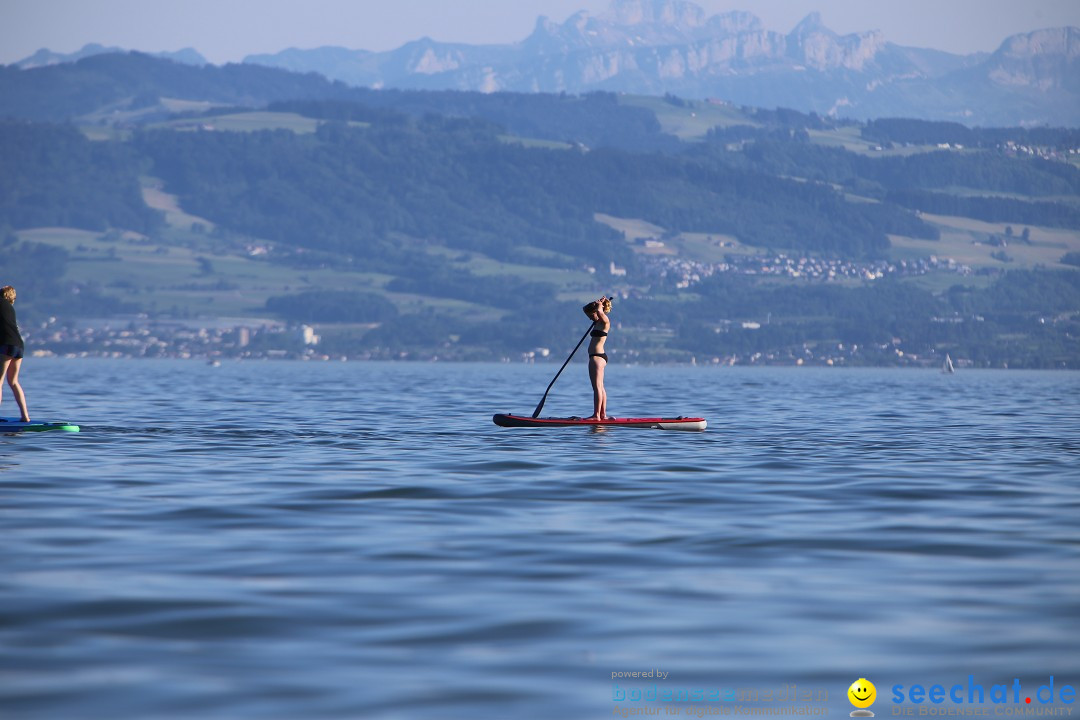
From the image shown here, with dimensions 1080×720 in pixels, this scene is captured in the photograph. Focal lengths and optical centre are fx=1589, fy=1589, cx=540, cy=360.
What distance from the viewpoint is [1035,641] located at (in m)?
11.1

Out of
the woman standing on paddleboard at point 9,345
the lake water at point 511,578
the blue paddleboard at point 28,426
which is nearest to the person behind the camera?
the lake water at point 511,578

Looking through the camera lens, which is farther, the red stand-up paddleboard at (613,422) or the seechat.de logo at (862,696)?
the red stand-up paddleboard at (613,422)

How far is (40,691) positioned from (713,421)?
31.9 metres

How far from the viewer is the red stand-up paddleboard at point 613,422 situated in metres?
31.5

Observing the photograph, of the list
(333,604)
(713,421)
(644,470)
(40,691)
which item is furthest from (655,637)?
(713,421)

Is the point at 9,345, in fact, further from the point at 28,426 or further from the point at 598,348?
the point at 598,348

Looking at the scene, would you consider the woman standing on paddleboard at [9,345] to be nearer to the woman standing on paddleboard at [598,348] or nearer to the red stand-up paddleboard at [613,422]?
the red stand-up paddleboard at [613,422]

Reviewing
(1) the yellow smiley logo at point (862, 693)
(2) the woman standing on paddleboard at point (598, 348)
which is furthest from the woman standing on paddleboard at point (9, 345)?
(1) the yellow smiley logo at point (862, 693)

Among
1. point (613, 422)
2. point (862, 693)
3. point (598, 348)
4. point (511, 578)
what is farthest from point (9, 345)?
point (862, 693)

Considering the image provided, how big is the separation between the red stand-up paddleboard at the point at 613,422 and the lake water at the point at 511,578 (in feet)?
→ 15.8

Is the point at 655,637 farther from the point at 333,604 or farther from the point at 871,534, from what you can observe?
the point at 871,534

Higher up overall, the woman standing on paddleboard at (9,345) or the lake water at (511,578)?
the woman standing on paddleboard at (9,345)

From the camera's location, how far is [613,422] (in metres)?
31.2

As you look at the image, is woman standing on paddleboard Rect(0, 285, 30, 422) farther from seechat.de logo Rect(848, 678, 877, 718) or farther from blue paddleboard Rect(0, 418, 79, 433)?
seechat.de logo Rect(848, 678, 877, 718)
